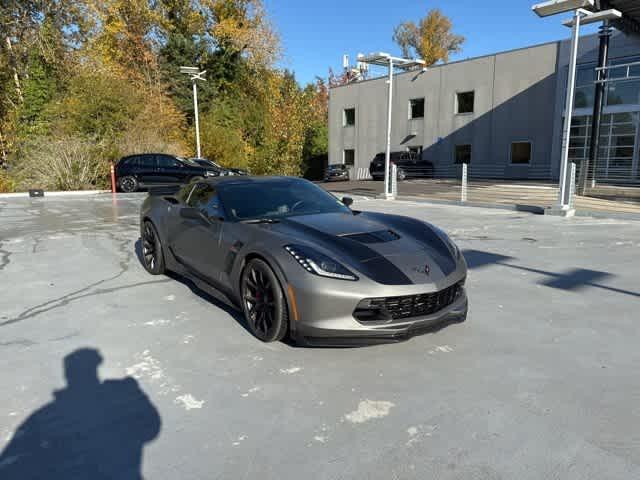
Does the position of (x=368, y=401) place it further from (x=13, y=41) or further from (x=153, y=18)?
(x=153, y=18)

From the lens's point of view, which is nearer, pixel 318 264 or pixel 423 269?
pixel 318 264

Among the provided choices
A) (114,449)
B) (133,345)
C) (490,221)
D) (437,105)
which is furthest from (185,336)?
(437,105)

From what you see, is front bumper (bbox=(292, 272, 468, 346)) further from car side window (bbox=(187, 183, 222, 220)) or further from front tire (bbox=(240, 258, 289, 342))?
car side window (bbox=(187, 183, 222, 220))

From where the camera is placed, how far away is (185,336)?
Result: 378cm

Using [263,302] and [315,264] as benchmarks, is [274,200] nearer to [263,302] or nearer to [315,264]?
[263,302]

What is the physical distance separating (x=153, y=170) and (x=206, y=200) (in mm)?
15334

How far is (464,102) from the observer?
30672mm

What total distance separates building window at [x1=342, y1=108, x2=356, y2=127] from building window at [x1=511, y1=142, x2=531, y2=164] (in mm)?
13750

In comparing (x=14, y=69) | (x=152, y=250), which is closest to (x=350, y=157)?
(x=14, y=69)

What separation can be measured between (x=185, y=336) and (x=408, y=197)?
14.0 meters

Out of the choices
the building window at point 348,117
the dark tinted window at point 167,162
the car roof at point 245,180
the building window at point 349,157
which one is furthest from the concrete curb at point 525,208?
the building window at point 348,117

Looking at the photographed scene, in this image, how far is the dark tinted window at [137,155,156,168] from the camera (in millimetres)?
18672

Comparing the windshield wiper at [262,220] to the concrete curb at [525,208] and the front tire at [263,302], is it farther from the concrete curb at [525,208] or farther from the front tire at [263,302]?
the concrete curb at [525,208]

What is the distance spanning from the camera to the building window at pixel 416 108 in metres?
33.1
